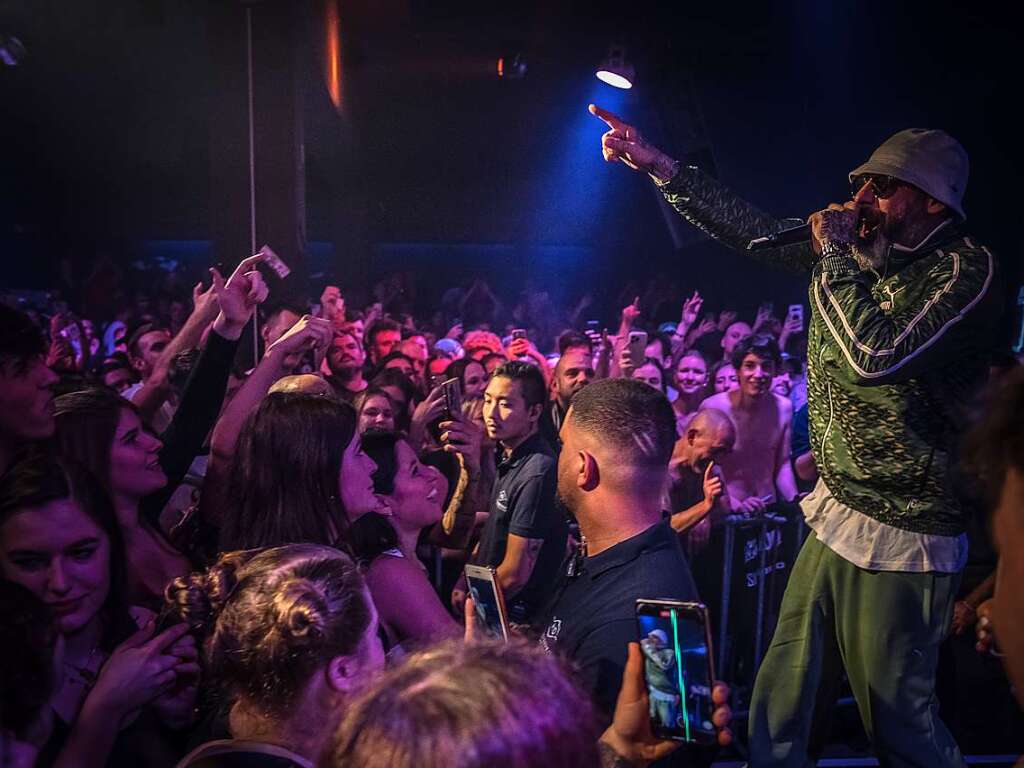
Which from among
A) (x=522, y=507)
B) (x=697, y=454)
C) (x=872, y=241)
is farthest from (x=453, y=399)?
(x=872, y=241)

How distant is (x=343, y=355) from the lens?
17.0ft

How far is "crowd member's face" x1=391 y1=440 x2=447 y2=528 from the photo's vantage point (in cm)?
278

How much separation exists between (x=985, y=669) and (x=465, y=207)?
366 centimetres

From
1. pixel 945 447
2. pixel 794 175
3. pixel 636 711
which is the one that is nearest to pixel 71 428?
pixel 636 711

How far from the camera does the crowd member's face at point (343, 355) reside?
17.0 ft

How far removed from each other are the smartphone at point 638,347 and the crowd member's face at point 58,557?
3.78 m

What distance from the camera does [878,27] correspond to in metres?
5.25

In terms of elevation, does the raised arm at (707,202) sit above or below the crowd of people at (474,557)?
above

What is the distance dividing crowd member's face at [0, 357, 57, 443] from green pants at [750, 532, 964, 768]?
1.99m

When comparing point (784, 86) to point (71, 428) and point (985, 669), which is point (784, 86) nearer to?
point (985, 669)

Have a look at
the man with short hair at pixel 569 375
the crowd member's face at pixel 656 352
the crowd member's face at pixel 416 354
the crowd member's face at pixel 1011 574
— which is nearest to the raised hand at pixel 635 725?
the crowd member's face at pixel 1011 574

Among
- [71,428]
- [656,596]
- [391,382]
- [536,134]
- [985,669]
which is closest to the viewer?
[656,596]

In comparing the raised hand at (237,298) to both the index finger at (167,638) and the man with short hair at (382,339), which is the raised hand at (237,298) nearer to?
the index finger at (167,638)

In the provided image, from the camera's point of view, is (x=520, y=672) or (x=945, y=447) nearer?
(x=520, y=672)
